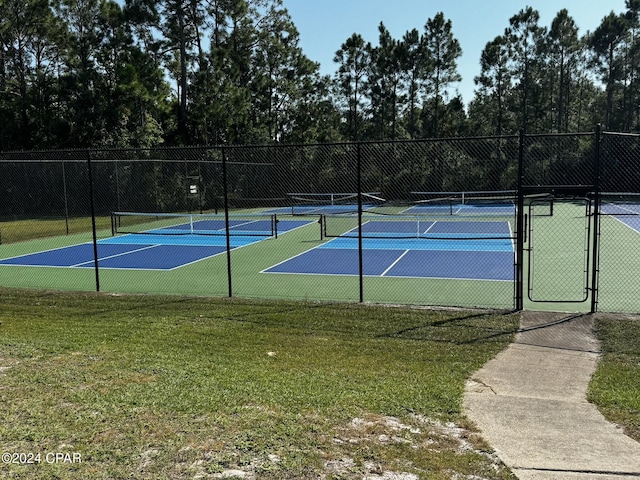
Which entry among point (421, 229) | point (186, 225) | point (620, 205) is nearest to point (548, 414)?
point (421, 229)

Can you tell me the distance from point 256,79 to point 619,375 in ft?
102

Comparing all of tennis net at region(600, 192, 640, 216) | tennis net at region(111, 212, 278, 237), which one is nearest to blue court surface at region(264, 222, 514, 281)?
tennis net at region(111, 212, 278, 237)

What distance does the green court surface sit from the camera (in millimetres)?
8586

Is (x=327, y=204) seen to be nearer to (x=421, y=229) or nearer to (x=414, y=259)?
(x=421, y=229)

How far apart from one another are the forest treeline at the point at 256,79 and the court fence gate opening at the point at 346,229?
256 centimetres

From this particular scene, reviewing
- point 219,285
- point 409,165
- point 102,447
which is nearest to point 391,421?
point 102,447

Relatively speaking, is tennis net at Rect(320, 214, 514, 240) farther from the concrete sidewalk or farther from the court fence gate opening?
the concrete sidewalk

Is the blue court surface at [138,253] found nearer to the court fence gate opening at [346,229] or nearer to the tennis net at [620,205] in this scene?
the court fence gate opening at [346,229]

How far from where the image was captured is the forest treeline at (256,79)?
28250 mm

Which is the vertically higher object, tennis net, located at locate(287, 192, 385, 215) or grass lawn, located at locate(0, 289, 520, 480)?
tennis net, located at locate(287, 192, 385, 215)

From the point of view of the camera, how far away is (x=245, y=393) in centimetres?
438

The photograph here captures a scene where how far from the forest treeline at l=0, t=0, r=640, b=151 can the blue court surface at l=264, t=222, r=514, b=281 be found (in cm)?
1657

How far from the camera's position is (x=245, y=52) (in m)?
33.1

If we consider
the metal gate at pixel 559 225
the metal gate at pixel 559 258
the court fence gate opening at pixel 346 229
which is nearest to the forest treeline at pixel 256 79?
the court fence gate opening at pixel 346 229
